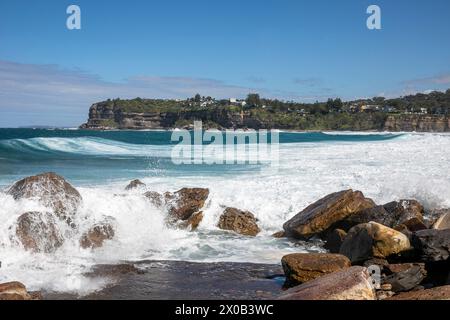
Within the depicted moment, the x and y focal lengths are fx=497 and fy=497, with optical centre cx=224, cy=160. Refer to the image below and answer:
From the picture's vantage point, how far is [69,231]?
10.1 meters

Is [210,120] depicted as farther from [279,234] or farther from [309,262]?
[309,262]

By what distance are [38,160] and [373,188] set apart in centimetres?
2081

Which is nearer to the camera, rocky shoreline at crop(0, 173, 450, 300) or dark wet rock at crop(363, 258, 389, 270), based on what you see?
rocky shoreline at crop(0, 173, 450, 300)

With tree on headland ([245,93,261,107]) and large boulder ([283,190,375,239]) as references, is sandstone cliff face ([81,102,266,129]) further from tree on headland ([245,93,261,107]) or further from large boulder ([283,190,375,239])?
large boulder ([283,190,375,239])

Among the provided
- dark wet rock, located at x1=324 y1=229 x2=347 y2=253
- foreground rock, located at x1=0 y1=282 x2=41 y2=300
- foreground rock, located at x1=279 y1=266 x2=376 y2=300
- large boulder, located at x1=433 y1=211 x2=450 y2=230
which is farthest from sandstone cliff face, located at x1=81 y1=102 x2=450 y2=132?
foreground rock, located at x1=0 y1=282 x2=41 y2=300

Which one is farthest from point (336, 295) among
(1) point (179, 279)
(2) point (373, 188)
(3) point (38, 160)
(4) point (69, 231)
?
(3) point (38, 160)

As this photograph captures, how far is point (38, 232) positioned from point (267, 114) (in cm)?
13254

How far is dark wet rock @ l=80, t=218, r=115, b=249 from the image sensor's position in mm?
9930

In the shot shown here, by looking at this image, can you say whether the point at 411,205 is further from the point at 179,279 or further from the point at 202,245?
the point at 179,279

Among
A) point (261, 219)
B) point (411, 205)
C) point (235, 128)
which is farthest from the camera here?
point (235, 128)

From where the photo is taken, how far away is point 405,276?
7.18 meters

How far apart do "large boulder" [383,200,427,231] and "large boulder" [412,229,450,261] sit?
269 cm

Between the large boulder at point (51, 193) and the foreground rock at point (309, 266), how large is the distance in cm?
506

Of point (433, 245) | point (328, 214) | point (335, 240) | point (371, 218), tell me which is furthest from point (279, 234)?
point (433, 245)
